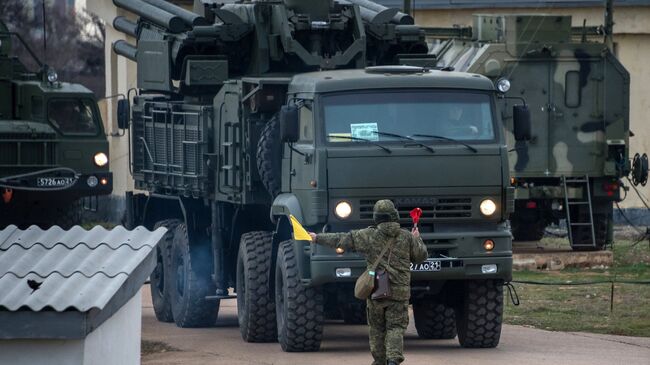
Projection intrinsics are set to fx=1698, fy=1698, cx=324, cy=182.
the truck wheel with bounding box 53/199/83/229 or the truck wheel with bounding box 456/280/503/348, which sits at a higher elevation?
the truck wheel with bounding box 53/199/83/229

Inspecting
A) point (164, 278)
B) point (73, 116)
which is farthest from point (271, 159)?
point (73, 116)

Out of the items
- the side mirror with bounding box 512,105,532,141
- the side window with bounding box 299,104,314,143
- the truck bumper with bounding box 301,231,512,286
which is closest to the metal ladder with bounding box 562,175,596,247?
the side mirror with bounding box 512,105,532,141

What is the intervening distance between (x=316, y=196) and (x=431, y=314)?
235 centimetres

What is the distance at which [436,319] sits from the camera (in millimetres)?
16500

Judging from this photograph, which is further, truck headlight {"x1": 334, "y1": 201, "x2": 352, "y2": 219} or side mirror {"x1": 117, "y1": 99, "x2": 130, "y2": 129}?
side mirror {"x1": 117, "y1": 99, "x2": 130, "y2": 129}

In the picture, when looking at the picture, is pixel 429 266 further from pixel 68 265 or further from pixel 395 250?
pixel 68 265

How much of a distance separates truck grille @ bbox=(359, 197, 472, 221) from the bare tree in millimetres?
37813

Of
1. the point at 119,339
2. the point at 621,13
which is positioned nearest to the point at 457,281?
the point at 119,339

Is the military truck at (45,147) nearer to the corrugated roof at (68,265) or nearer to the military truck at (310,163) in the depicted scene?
the military truck at (310,163)

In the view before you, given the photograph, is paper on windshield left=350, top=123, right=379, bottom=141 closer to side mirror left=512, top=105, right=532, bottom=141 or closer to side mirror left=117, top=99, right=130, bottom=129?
side mirror left=512, top=105, right=532, bottom=141

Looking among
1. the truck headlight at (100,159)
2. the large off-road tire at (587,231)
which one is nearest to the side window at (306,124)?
the truck headlight at (100,159)

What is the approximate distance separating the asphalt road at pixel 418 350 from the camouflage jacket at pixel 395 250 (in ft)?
4.83

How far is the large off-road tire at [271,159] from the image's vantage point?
1591 centimetres

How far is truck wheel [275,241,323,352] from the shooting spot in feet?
49.4
